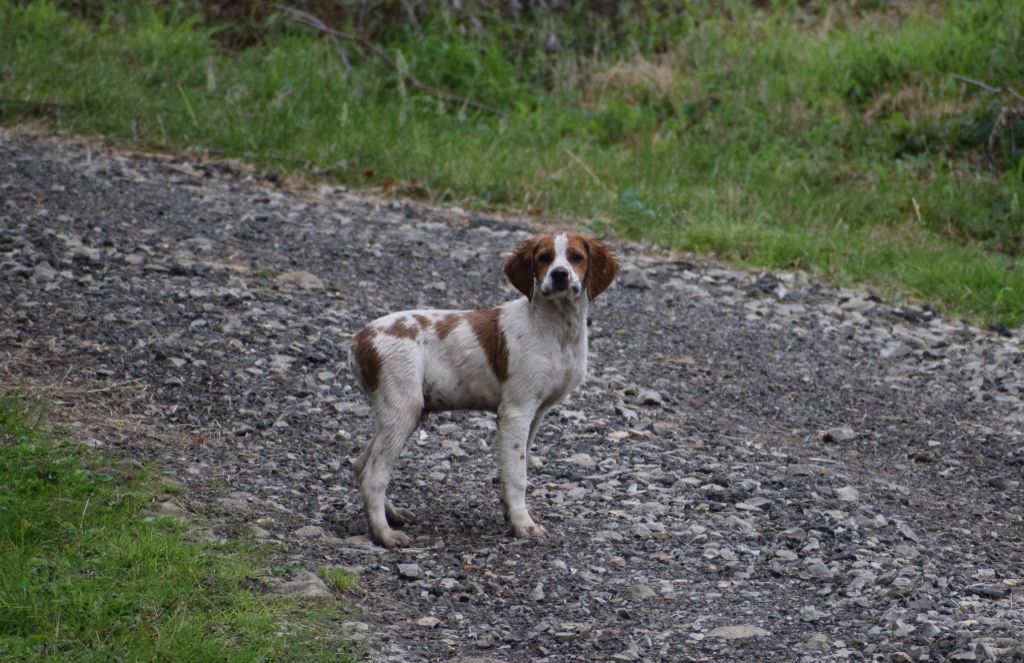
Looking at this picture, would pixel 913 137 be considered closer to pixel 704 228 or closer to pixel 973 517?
pixel 704 228

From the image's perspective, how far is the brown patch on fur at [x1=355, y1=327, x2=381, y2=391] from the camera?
5.59 metres

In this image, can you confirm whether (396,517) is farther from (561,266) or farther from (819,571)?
(819,571)

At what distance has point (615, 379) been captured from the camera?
26.8 feet

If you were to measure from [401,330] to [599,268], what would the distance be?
2.91 ft

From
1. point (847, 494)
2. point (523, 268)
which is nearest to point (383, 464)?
point (523, 268)

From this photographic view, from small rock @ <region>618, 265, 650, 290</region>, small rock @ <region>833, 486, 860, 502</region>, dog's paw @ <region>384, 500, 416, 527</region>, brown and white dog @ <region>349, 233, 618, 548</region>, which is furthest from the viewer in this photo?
small rock @ <region>618, 265, 650, 290</region>

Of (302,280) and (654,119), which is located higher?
(302,280)

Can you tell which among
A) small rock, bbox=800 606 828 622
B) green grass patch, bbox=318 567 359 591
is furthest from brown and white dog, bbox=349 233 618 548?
small rock, bbox=800 606 828 622

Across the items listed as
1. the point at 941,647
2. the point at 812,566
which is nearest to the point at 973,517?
the point at 812,566

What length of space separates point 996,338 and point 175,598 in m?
6.70

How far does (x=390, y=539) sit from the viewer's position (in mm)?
5547

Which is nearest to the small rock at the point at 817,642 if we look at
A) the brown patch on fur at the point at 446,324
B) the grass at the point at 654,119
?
the brown patch on fur at the point at 446,324

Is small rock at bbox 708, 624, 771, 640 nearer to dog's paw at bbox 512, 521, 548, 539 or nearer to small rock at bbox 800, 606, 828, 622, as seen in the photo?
small rock at bbox 800, 606, 828, 622

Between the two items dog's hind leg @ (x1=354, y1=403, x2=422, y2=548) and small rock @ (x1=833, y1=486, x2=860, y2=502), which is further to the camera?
small rock @ (x1=833, y1=486, x2=860, y2=502)
